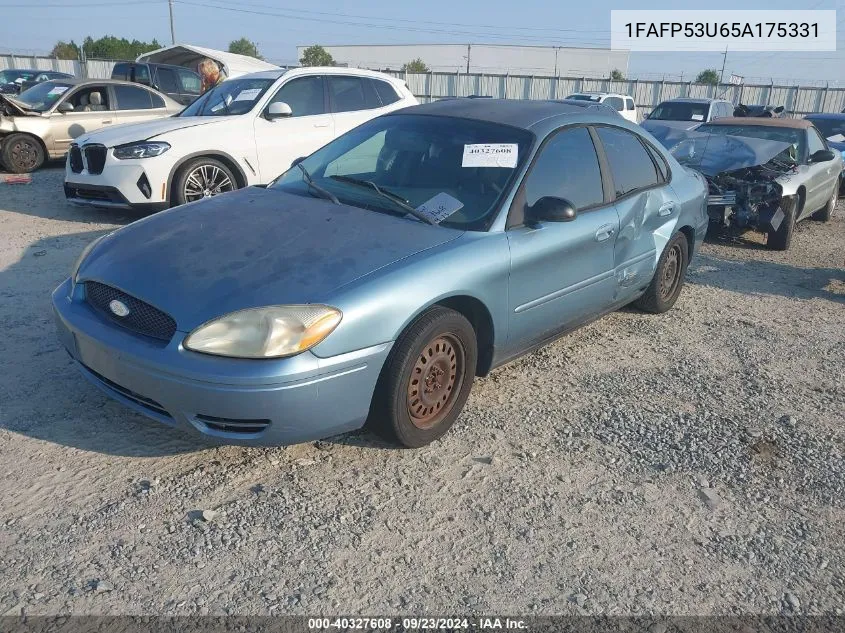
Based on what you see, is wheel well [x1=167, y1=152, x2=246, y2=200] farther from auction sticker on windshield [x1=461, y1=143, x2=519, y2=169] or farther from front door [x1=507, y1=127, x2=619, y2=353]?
front door [x1=507, y1=127, x2=619, y2=353]

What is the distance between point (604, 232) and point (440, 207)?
1136 mm

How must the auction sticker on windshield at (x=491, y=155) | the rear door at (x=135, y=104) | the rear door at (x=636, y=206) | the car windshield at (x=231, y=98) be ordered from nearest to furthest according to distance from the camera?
the auction sticker on windshield at (x=491, y=155) < the rear door at (x=636, y=206) < the car windshield at (x=231, y=98) < the rear door at (x=135, y=104)

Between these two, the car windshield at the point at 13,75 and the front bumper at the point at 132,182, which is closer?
the front bumper at the point at 132,182

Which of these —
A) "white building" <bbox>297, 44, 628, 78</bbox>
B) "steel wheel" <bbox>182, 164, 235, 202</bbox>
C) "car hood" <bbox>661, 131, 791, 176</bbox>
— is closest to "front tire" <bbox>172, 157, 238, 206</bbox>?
"steel wheel" <bbox>182, 164, 235, 202</bbox>

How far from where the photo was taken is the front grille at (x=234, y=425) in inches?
107

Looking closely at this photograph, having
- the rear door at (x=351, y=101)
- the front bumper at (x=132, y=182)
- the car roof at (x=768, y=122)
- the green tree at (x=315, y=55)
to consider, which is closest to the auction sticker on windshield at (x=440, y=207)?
the front bumper at (x=132, y=182)

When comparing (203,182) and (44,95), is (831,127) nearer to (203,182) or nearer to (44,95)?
(203,182)

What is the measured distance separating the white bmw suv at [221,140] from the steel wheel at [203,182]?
0.01 meters

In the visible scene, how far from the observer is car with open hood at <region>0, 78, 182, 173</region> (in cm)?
1041

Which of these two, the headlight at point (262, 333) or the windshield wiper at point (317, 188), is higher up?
the windshield wiper at point (317, 188)

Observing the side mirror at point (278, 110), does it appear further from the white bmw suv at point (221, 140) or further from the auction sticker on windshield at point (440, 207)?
the auction sticker on windshield at point (440, 207)

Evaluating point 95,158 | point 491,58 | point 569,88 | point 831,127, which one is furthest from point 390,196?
point 491,58

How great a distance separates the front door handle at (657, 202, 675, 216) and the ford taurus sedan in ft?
0.73

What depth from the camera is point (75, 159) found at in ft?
24.7
